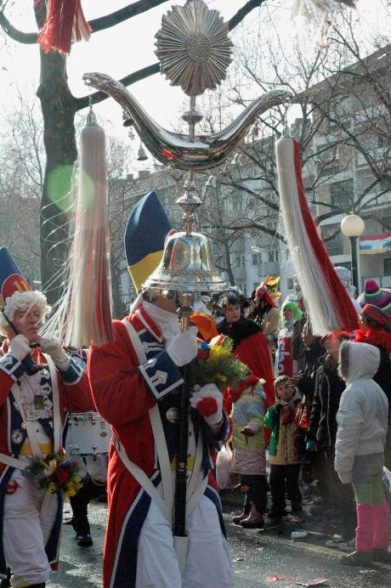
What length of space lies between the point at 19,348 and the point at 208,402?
5.50ft

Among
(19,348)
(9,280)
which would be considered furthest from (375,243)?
(19,348)

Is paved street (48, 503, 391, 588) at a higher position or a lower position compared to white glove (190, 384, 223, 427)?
lower

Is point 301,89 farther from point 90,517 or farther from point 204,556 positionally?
point 204,556

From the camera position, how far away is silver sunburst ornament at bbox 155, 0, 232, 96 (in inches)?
156

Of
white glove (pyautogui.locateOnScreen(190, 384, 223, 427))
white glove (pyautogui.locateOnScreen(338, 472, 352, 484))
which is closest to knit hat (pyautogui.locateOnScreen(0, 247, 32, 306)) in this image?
white glove (pyautogui.locateOnScreen(190, 384, 223, 427))

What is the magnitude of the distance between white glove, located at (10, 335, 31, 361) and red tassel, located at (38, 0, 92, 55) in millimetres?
1857

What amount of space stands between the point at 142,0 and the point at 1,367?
20.2 feet

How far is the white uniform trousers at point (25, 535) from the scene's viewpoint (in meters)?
5.14

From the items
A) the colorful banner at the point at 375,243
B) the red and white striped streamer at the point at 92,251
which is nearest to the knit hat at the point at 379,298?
the red and white striped streamer at the point at 92,251

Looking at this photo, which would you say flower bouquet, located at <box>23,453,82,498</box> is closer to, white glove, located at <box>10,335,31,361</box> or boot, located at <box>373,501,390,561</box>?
white glove, located at <box>10,335,31,361</box>

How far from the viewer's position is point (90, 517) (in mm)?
8641

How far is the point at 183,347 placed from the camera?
3.97m

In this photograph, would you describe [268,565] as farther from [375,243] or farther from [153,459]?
[375,243]

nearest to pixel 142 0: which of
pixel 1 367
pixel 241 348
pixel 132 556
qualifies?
pixel 241 348
